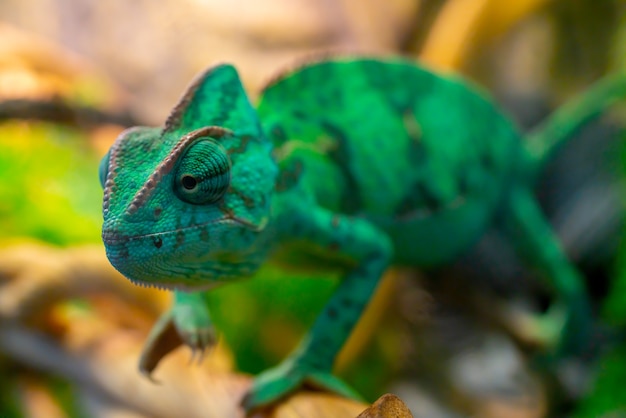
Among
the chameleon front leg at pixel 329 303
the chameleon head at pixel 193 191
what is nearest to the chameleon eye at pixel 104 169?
the chameleon head at pixel 193 191

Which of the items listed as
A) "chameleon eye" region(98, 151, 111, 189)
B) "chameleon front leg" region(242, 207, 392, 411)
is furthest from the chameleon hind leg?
"chameleon eye" region(98, 151, 111, 189)

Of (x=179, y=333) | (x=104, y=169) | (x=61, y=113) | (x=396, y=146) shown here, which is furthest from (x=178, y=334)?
(x=61, y=113)

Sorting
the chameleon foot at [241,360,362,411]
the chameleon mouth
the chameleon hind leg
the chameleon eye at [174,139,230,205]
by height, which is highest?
the chameleon hind leg

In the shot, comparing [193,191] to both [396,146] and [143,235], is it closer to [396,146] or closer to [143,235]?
[143,235]

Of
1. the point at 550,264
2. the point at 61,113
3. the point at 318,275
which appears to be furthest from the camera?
the point at 61,113

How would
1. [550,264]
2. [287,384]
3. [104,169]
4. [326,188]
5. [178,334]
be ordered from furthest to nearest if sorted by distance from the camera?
[550,264] < [326,188] < [178,334] < [287,384] < [104,169]

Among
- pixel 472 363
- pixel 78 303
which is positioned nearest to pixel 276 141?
pixel 78 303

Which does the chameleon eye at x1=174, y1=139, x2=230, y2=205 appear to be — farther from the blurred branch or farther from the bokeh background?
the blurred branch
